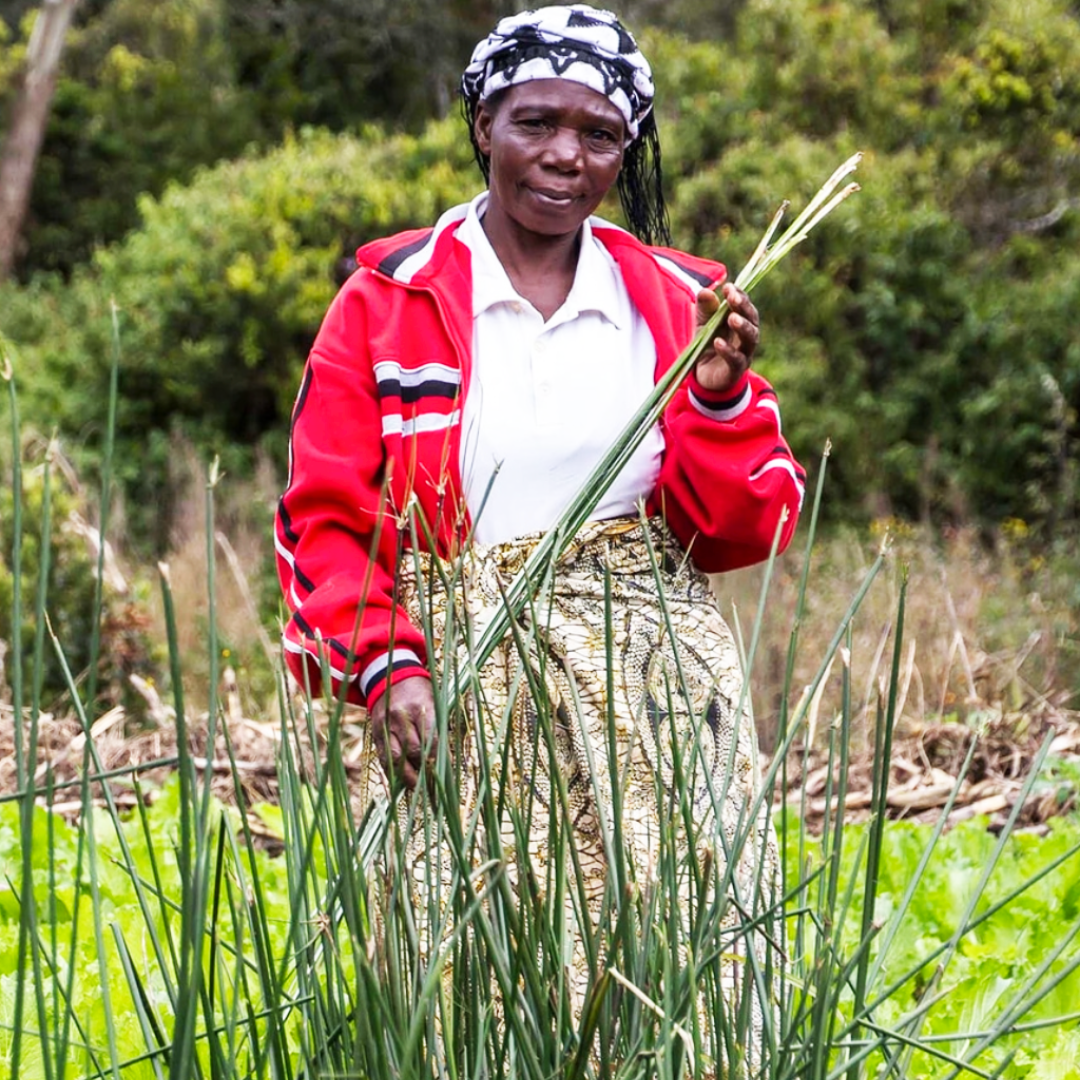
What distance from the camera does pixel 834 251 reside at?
411 inches

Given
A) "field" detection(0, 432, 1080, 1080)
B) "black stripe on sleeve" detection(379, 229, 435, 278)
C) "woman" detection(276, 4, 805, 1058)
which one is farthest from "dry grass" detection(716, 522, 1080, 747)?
"black stripe on sleeve" detection(379, 229, 435, 278)

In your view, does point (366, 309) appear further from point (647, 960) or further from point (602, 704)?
point (647, 960)

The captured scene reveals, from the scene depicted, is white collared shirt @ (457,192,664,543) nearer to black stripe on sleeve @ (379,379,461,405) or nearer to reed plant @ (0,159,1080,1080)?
black stripe on sleeve @ (379,379,461,405)

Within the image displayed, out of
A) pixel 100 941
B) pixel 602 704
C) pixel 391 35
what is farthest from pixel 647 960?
pixel 391 35

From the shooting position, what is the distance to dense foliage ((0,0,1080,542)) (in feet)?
33.2

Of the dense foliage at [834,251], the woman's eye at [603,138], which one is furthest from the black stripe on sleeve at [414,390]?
the dense foliage at [834,251]

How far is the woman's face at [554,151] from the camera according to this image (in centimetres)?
220

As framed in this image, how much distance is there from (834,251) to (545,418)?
28.2 feet

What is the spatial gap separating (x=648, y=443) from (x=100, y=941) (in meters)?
1.14

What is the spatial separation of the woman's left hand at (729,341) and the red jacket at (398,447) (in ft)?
0.10

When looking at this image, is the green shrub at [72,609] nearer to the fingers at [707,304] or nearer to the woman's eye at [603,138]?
the woman's eye at [603,138]

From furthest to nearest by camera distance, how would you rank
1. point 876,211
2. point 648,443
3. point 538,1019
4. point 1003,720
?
point 876,211 → point 1003,720 → point 648,443 → point 538,1019

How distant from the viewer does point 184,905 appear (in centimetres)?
114

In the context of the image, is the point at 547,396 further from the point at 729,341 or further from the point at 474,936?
the point at 474,936
